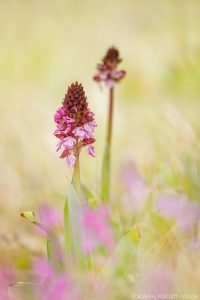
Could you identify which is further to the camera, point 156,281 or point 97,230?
point 97,230

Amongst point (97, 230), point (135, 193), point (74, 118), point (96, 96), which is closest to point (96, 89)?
point (96, 96)

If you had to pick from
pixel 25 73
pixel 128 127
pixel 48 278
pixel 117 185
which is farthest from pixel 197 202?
pixel 25 73

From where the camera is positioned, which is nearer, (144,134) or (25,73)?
(144,134)

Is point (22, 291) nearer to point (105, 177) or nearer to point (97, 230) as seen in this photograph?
point (97, 230)

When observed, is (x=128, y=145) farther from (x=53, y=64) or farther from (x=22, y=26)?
(x=22, y=26)

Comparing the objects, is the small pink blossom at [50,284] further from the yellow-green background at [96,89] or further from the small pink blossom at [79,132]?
the yellow-green background at [96,89]
